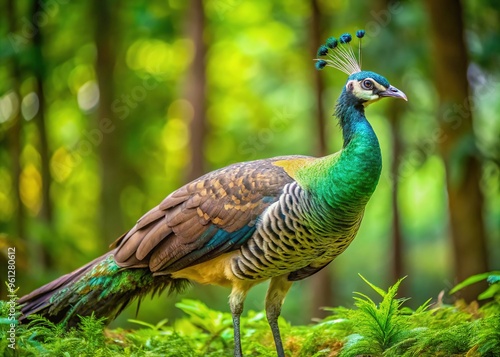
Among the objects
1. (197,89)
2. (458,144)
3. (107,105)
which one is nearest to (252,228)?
(458,144)

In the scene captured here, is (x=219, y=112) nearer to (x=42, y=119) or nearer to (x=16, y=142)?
(x=42, y=119)

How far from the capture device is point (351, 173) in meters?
5.34

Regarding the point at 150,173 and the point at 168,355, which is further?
the point at 150,173

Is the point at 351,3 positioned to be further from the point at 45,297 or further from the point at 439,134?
the point at 45,297

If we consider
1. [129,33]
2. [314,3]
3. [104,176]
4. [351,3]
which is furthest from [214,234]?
[129,33]

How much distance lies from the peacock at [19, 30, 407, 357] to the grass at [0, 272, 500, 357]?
0.37 metres

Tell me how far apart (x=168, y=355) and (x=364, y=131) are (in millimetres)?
2413

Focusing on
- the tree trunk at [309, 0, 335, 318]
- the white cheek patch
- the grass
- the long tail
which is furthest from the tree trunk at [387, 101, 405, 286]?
the long tail

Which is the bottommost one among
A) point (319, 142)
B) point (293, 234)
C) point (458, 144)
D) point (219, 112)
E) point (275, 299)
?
point (275, 299)

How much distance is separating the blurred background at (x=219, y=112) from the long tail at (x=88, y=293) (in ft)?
5.34

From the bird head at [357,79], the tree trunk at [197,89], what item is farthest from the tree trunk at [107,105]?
the bird head at [357,79]

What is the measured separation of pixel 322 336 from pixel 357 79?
2.26 meters

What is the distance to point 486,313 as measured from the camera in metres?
5.96

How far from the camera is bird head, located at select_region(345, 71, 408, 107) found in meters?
5.55
